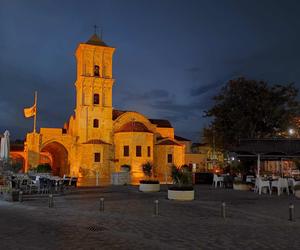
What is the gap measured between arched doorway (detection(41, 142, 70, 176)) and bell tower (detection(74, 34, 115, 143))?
4.15m

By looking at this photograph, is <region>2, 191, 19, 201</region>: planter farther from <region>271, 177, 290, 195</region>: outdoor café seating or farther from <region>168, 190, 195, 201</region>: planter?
<region>271, 177, 290, 195</region>: outdoor café seating

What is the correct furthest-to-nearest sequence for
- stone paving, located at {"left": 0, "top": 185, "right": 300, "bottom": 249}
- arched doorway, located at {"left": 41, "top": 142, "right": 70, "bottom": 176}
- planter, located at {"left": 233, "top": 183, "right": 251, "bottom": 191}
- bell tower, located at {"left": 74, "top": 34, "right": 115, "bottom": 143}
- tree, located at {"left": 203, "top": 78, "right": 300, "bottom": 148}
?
arched doorway, located at {"left": 41, "top": 142, "right": 70, "bottom": 176}
bell tower, located at {"left": 74, "top": 34, "right": 115, "bottom": 143}
tree, located at {"left": 203, "top": 78, "right": 300, "bottom": 148}
planter, located at {"left": 233, "top": 183, "right": 251, "bottom": 191}
stone paving, located at {"left": 0, "top": 185, "right": 300, "bottom": 249}

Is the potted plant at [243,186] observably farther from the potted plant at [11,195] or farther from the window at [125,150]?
the window at [125,150]

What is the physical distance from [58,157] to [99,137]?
10.8 meters

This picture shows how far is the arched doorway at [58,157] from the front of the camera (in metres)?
48.7

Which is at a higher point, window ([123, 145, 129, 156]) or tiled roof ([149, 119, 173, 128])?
tiled roof ([149, 119, 173, 128])

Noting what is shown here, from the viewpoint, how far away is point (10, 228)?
30.7 feet

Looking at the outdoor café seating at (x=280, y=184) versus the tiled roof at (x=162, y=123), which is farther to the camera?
the tiled roof at (x=162, y=123)

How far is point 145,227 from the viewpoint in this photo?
954 cm

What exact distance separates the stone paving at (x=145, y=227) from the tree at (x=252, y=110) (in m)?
14.4

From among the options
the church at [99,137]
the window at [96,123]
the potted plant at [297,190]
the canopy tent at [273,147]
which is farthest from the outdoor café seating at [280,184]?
the window at [96,123]

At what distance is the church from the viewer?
4481 cm

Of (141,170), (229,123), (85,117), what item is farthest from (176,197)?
(85,117)

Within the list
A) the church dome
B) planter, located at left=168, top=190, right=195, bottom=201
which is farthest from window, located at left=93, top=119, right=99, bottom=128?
planter, located at left=168, top=190, right=195, bottom=201
